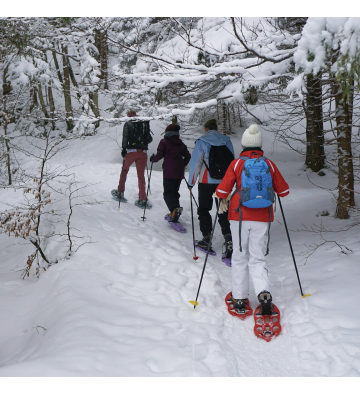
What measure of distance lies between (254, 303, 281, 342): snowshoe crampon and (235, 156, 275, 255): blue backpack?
3.83ft

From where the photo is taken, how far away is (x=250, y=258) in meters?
3.52

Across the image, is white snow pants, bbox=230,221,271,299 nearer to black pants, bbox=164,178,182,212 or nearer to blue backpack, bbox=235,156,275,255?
blue backpack, bbox=235,156,275,255

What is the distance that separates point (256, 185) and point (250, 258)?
2.76 ft

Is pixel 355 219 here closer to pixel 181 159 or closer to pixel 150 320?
pixel 181 159

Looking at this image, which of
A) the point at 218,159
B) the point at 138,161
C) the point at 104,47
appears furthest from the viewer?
the point at 104,47

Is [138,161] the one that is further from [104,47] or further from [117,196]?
[104,47]

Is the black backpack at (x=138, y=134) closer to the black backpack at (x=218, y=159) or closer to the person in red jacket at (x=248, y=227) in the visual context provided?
the black backpack at (x=218, y=159)

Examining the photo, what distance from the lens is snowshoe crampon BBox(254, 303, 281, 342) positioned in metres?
→ 3.13

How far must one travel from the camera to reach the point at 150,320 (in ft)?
10.8

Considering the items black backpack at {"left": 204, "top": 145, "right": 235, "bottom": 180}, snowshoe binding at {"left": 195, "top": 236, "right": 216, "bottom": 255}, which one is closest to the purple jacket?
black backpack at {"left": 204, "top": 145, "right": 235, "bottom": 180}

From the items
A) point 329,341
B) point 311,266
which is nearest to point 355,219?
point 311,266

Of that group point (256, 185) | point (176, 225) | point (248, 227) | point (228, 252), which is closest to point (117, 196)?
point (176, 225)

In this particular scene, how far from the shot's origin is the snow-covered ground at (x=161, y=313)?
102 inches

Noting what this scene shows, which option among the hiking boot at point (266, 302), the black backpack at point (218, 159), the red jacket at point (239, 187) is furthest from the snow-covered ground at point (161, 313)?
the black backpack at point (218, 159)
